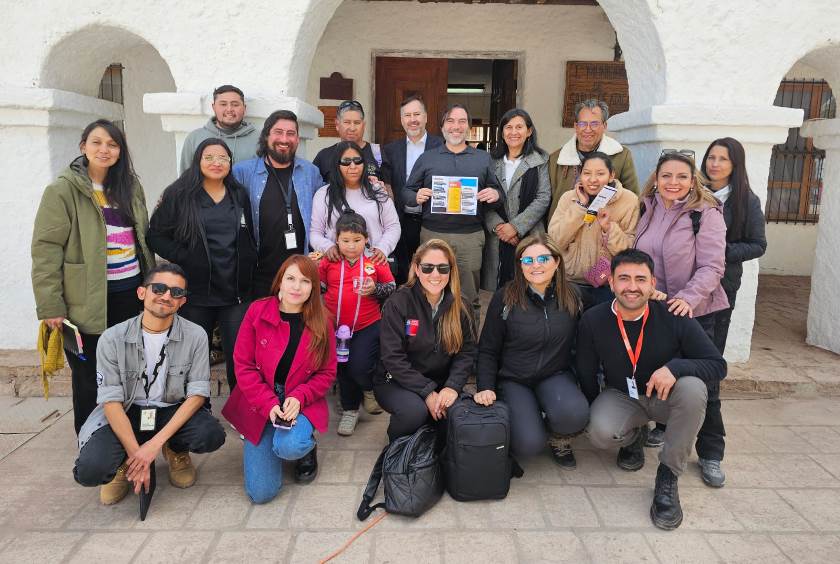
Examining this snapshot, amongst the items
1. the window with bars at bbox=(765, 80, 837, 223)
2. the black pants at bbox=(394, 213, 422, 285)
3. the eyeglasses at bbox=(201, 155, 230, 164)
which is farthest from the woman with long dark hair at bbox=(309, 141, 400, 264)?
the window with bars at bbox=(765, 80, 837, 223)

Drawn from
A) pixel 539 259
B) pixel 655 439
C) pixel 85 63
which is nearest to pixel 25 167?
pixel 85 63

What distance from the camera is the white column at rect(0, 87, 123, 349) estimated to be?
4.23 metres

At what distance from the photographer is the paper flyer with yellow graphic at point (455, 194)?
371 centimetres

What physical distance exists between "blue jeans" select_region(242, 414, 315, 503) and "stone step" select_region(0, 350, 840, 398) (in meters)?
1.37

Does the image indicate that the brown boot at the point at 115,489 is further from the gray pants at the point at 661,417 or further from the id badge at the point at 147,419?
the gray pants at the point at 661,417

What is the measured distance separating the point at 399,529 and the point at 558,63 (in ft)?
19.0

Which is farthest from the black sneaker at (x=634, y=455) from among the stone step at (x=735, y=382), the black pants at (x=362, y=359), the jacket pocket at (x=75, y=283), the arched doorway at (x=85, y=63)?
the arched doorway at (x=85, y=63)

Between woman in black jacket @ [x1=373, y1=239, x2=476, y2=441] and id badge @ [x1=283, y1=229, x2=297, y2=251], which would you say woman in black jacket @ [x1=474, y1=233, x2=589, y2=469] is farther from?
id badge @ [x1=283, y1=229, x2=297, y2=251]

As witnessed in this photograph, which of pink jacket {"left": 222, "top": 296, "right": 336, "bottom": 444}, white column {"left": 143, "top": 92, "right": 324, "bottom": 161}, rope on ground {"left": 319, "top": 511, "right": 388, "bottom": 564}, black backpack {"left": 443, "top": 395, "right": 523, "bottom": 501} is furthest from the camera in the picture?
white column {"left": 143, "top": 92, "right": 324, "bottom": 161}

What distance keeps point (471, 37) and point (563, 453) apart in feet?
16.8

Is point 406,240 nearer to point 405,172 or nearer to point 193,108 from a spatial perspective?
point 405,172

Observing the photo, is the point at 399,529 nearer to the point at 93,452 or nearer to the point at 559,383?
the point at 559,383

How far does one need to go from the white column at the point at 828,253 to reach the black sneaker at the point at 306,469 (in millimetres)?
4061

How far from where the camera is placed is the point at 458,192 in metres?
3.71
